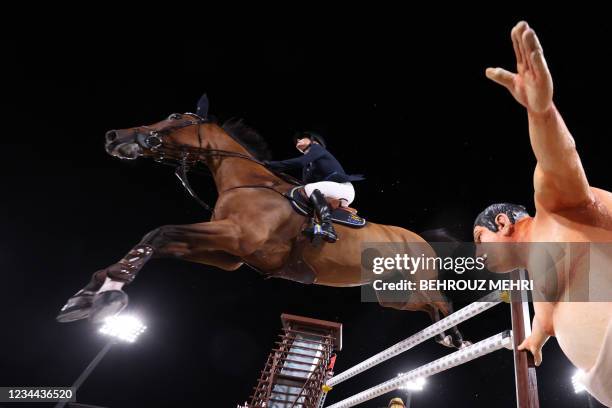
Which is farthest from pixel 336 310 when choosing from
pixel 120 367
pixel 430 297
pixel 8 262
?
pixel 120 367

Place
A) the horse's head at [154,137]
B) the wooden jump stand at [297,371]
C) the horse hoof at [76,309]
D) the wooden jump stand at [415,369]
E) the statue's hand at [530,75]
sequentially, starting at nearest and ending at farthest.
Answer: the statue's hand at [530,75], the wooden jump stand at [415,369], the horse hoof at [76,309], the horse's head at [154,137], the wooden jump stand at [297,371]

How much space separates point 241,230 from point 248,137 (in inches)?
53.6

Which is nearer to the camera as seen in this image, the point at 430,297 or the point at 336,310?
the point at 430,297

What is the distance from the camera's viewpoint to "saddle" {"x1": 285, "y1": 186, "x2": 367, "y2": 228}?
350 cm

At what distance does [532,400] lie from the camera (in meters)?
2.18

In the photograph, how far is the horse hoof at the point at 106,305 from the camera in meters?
2.43

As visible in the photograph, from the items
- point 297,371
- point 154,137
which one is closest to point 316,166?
point 154,137

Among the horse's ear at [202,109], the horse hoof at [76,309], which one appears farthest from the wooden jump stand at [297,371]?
the horse hoof at [76,309]

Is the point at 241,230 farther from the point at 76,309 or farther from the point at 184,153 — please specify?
the point at 76,309

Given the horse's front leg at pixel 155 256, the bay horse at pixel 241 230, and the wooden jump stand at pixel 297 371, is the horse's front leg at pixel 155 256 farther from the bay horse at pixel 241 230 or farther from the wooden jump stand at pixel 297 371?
the wooden jump stand at pixel 297 371

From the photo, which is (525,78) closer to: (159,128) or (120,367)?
(159,128)

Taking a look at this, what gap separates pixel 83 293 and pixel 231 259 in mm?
1168

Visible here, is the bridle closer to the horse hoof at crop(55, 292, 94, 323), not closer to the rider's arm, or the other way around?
the rider's arm

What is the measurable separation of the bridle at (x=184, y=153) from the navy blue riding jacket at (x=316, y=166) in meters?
0.15
